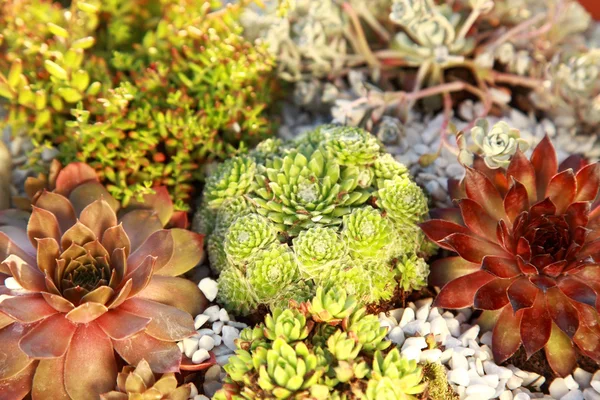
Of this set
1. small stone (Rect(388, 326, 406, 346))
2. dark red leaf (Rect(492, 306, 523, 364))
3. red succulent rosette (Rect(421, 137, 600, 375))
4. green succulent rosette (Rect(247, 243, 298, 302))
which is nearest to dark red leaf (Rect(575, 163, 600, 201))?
red succulent rosette (Rect(421, 137, 600, 375))

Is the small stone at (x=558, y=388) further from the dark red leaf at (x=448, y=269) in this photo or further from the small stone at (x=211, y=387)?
the small stone at (x=211, y=387)

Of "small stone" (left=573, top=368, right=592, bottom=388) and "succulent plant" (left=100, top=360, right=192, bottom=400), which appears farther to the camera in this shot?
"small stone" (left=573, top=368, right=592, bottom=388)

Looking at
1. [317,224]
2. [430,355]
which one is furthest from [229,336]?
[430,355]

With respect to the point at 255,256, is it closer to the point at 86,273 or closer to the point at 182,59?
the point at 86,273

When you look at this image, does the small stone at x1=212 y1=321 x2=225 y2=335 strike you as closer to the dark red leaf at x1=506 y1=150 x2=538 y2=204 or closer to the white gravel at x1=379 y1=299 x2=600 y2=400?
the white gravel at x1=379 y1=299 x2=600 y2=400

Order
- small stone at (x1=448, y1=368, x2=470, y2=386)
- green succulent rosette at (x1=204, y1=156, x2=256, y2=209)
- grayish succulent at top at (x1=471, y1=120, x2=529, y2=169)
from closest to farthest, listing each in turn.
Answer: small stone at (x1=448, y1=368, x2=470, y2=386) < grayish succulent at top at (x1=471, y1=120, x2=529, y2=169) < green succulent rosette at (x1=204, y1=156, x2=256, y2=209)
